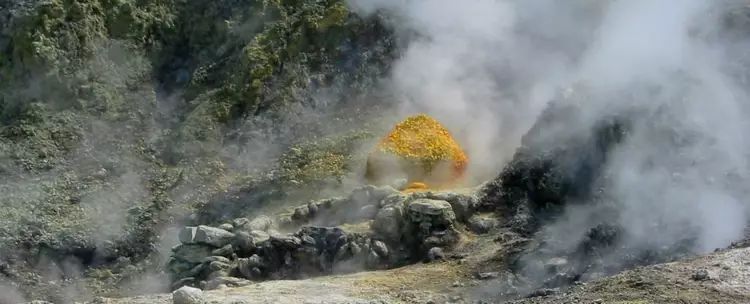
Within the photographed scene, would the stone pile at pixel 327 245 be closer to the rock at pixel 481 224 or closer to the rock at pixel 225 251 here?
the rock at pixel 225 251

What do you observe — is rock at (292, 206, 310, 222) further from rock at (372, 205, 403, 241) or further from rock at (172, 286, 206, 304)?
rock at (172, 286, 206, 304)


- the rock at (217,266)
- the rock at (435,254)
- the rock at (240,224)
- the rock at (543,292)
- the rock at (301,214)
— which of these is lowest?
the rock at (543,292)

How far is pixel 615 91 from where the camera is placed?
16.9 m

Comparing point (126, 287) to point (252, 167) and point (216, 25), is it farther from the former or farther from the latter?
point (216, 25)

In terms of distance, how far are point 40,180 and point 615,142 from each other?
11.9m

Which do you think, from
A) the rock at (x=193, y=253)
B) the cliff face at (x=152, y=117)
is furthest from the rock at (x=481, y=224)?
the cliff face at (x=152, y=117)

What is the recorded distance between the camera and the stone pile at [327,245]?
16.7 meters

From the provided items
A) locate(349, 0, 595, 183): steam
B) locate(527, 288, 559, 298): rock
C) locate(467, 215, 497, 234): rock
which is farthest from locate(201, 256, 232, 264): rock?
locate(349, 0, 595, 183): steam

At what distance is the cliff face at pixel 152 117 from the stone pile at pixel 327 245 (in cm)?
280

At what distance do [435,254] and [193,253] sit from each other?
12.0 ft

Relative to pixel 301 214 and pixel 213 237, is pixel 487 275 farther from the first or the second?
pixel 213 237

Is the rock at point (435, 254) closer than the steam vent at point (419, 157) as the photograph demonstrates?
Yes

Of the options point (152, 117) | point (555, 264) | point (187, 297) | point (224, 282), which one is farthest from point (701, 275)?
point (152, 117)

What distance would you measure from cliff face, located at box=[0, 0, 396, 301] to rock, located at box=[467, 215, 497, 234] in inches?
164
